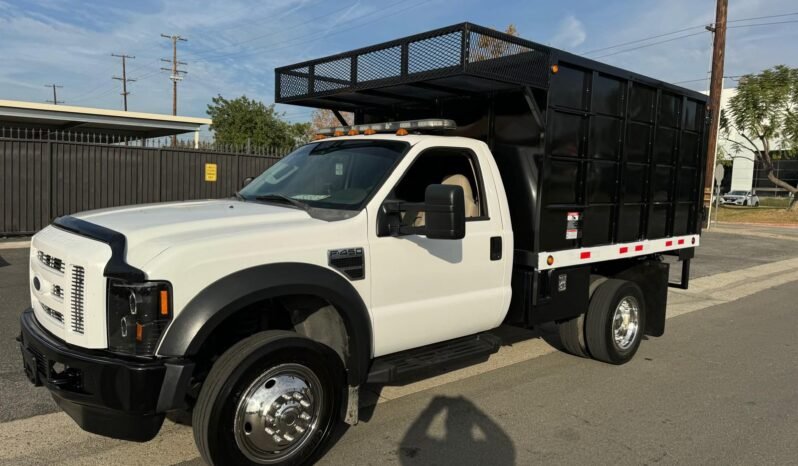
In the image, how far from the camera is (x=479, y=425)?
13.9ft

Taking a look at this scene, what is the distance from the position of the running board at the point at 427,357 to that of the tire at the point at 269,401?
39 centimetres

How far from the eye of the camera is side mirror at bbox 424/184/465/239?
339 cm

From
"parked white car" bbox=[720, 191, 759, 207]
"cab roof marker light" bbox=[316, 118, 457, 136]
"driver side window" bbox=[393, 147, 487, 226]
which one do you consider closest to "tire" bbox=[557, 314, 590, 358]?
"driver side window" bbox=[393, 147, 487, 226]

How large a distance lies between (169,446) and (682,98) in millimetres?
5737

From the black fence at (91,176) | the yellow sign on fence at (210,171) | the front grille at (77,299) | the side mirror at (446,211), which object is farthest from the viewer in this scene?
the yellow sign on fence at (210,171)

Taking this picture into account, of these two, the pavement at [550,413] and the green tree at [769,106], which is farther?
the green tree at [769,106]

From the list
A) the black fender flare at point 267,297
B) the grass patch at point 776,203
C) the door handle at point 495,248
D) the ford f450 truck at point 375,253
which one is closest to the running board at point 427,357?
the ford f450 truck at point 375,253

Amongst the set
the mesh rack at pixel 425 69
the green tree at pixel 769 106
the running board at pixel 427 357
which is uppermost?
the green tree at pixel 769 106

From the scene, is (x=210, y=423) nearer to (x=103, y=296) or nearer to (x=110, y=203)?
(x=103, y=296)

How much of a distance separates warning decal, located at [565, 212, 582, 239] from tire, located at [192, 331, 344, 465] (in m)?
2.42

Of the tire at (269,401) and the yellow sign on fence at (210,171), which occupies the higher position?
the yellow sign on fence at (210,171)

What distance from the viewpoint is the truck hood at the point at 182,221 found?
301 centimetres

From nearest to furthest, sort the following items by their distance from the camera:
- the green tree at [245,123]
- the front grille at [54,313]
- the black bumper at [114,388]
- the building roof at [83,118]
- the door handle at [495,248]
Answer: the black bumper at [114,388] → the front grille at [54,313] → the door handle at [495,248] → the building roof at [83,118] → the green tree at [245,123]

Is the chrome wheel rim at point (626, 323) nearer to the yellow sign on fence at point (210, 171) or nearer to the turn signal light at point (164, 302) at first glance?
the turn signal light at point (164, 302)
